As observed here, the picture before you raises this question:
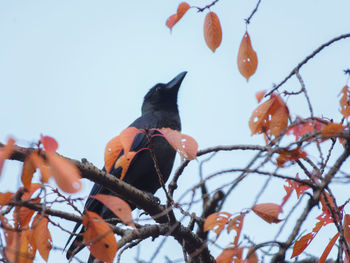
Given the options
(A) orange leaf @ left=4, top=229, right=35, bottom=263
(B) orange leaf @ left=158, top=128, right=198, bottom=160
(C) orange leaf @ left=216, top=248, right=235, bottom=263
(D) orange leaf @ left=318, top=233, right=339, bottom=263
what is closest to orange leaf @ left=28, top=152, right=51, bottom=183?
(A) orange leaf @ left=4, top=229, right=35, bottom=263

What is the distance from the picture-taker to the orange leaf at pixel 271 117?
230 cm

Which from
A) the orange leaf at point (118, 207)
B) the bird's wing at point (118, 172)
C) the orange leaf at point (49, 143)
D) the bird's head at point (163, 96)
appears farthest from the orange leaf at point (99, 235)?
the bird's head at point (163, 96)

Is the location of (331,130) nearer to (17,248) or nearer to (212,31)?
(212,31)

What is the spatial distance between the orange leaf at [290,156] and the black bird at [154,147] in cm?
211

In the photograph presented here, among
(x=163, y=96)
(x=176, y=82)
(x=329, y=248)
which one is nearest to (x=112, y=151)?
(x=329, y=248)

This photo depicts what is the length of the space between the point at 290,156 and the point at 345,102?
1.80 feet

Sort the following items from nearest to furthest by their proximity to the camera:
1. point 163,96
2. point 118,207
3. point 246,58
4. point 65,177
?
point 65,177
point 118,207
point 246,58
point 163,96

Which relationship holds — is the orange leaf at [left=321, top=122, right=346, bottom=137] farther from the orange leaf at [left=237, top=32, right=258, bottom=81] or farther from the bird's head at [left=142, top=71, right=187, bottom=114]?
the bird's head at [left=142, top=71, right=187, bottom=114]

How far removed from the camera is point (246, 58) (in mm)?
2518

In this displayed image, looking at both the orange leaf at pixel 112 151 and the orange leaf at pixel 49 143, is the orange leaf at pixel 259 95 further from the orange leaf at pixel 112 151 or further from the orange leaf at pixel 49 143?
the orange leaf at pixel 49 143

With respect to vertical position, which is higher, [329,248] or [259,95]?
[259,95]

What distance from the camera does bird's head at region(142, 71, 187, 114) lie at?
5207 mm

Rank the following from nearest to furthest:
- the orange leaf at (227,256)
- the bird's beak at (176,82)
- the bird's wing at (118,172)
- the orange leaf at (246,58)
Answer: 1. the orange leaf at (227,256)
2. the orange leaf at (246,58)
3. the bird's wing at (118,172)
4. the bird's beak at (176,82)

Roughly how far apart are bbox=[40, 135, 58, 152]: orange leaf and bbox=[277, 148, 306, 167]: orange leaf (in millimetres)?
1049
